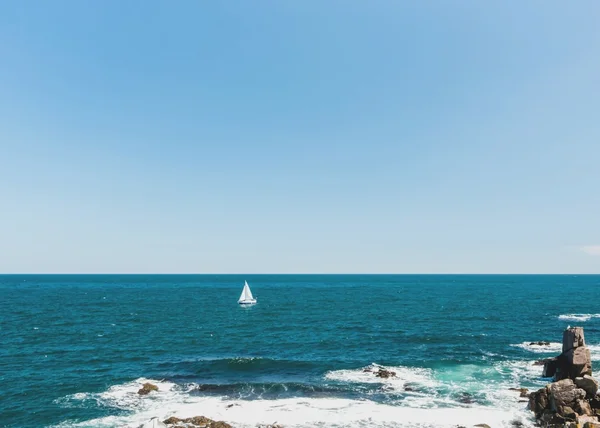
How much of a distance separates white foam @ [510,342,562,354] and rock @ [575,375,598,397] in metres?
25.4

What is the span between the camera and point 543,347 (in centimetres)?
6106

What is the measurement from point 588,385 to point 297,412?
27511 millimetres

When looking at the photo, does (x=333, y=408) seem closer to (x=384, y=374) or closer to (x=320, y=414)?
(x=320, y=414)

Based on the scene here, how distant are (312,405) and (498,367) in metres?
28.8

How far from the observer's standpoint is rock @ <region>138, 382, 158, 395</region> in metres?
40.1

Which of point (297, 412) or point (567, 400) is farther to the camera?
point (297, 412)

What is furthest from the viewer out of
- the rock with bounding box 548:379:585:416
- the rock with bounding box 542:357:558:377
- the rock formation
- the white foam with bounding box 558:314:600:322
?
the white foam with bounding box 558:314:600:322

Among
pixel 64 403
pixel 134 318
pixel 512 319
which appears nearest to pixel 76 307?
pixel 134 318

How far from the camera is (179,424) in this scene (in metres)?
31.9

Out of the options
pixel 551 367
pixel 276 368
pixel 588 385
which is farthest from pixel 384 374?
pixel 588 385

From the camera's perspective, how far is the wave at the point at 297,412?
32781 mm

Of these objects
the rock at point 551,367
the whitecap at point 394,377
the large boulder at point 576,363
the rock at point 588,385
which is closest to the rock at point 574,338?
the large boulder at point 576,363

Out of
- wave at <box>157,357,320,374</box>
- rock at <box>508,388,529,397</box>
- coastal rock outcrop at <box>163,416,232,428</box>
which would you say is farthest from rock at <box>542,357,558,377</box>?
coastal rock outcrop at <box>163,416,232,428</box>

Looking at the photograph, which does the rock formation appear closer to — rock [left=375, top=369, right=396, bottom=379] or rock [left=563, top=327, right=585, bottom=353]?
rock [left=563, top=327, right=585, bottom=353]
